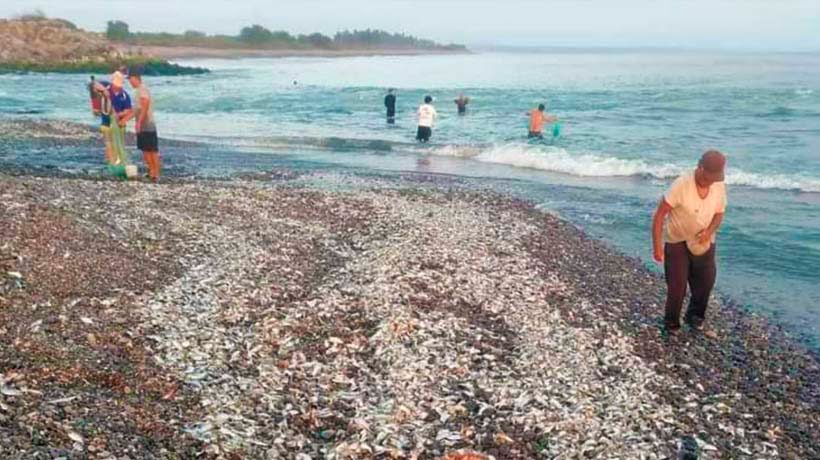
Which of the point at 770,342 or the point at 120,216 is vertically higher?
the point at 120,216

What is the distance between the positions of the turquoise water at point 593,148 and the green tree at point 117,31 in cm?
11174

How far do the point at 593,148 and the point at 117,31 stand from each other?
15933cm

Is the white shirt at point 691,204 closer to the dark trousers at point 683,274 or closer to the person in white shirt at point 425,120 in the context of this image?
the dark trousers at point 683,274

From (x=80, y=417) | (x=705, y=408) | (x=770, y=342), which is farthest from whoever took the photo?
(x=770, y=342)

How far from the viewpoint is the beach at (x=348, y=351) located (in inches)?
261

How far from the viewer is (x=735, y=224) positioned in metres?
17.5

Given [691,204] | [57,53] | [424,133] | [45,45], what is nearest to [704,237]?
[691,204]

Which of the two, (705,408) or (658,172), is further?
(658,172)

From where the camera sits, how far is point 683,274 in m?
9.55

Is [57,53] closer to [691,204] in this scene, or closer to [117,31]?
[117,31]

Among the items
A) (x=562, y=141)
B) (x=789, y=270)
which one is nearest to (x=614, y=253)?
(x=789, y=270)

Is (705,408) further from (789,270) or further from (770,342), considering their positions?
(789,270)

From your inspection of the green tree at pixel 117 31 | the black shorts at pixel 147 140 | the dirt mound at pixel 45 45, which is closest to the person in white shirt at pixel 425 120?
the black shorts at pixel 147 140

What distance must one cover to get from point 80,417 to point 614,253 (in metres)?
10.9
